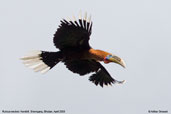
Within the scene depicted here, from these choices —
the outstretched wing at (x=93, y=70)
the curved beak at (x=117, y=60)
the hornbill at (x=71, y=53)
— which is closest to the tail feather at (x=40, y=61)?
the hornbill at (x=71, y=53)

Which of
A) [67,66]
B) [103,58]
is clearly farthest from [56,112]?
[103,58]

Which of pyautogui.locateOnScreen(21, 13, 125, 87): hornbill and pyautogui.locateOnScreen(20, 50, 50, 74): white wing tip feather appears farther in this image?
pyautogui.locateOnScreen(20, 50, 50, 74): white wing tip feather

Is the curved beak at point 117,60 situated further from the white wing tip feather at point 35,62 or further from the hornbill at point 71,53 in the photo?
the white wing tip feather at point 35,62

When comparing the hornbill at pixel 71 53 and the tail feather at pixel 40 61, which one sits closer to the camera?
the hornbill at pixel 71 53

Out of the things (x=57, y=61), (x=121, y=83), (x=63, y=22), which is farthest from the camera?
(x=121, y=83)

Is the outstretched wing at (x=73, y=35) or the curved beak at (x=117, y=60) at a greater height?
the outstretched wing at (x=73, y=35)

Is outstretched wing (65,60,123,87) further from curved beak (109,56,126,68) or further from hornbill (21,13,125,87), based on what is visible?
curved beak (109,56,126,68)

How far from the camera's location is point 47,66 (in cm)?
1819

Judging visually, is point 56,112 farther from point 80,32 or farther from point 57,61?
point 80,32

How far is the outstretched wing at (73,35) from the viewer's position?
17.0 meters

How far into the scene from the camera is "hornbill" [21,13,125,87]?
17047 mm

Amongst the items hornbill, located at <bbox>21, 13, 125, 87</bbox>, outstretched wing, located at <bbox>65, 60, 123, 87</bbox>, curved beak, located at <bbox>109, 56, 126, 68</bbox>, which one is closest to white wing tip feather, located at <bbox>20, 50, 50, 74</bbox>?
hornbill, located at <bbox>21, 13, 125, 87</bbox>

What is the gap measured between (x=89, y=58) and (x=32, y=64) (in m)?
2.09

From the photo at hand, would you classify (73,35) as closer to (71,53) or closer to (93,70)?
(71,53)
